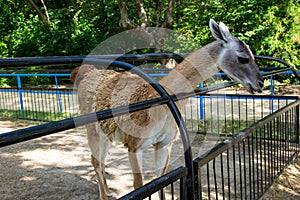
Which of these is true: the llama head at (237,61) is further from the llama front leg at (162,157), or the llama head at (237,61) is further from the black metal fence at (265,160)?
the llama front leg at (162,157)

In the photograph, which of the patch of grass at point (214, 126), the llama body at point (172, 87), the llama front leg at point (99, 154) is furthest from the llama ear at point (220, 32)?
Result: the patch of grass at point (214, 126)

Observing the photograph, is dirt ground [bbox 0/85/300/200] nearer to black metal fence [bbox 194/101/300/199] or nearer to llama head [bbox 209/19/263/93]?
black metal fence [bbox 194/101/300/199]

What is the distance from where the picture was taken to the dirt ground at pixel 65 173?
3793mm

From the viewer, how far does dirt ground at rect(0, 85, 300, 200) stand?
12.4 ft

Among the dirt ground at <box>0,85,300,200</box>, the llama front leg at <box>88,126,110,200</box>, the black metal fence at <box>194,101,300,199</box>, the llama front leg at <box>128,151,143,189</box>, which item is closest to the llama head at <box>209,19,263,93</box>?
the black metal fence at <box>194,101,300,199</box>

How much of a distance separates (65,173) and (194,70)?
249 centimetres

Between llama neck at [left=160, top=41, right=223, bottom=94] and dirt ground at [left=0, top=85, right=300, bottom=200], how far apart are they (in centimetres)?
155

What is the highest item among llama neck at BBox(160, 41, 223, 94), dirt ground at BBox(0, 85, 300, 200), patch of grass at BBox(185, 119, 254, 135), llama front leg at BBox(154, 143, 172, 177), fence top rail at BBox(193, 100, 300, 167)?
llama neck at BBox(160, 41, 223, 94)

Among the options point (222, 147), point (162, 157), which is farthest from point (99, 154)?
point (222, 147)

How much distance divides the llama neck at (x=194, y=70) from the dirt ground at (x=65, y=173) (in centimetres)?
155

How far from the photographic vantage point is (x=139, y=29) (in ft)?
39.8

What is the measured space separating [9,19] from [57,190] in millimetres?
14051

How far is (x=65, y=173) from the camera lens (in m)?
4.45

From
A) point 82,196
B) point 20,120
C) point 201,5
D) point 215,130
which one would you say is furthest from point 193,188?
point 201,5
